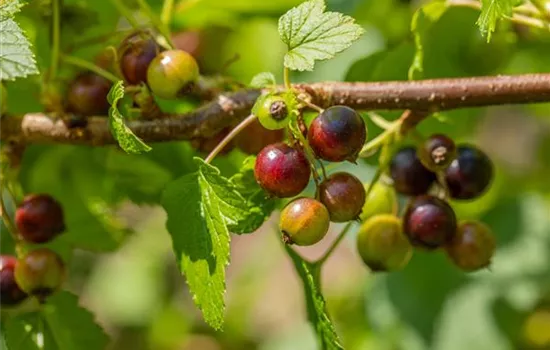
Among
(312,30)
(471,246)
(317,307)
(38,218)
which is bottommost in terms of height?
(471,246)

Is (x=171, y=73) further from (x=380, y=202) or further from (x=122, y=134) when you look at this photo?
(x=380, y=202)

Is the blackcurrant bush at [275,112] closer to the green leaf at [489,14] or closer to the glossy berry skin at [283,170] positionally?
the glossy berry skin at [283,170]

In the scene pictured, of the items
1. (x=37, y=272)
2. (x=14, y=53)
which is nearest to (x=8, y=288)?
(x=37, y=272)

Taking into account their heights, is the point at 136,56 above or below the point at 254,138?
above

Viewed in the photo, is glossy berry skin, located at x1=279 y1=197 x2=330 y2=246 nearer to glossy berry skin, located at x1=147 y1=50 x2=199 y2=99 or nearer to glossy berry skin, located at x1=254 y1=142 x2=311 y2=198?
glossy berry skin, located at x1=254 y1=142 x2=311 y2=198

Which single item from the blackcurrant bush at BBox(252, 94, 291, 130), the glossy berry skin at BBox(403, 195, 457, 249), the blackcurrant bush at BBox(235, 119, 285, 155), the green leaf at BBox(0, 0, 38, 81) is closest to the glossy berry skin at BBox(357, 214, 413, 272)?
the glossy berry skin at BBox(403, 195, 457, 249)

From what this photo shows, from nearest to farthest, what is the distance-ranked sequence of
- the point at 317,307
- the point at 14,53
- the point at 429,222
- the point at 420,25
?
the point at 14,53 < the point at 317,307 < the point at 429,222 < the point at 420,25

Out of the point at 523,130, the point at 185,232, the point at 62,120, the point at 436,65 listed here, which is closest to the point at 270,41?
the point at 436,65

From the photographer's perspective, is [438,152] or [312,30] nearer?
[312,30]
